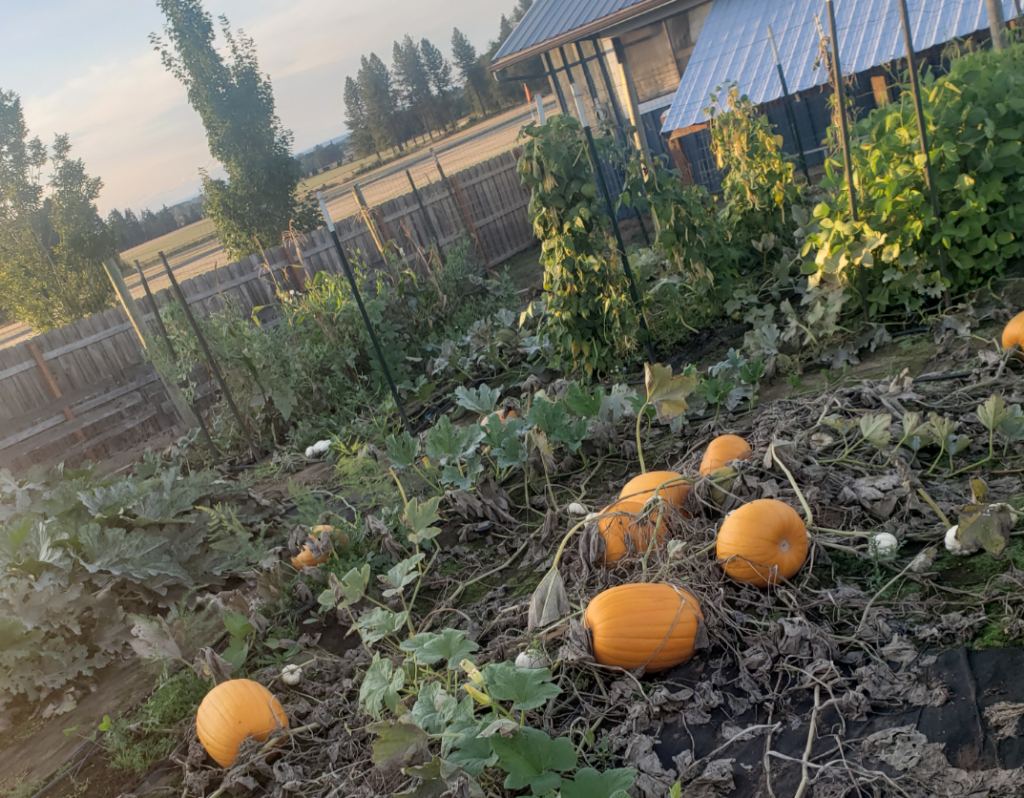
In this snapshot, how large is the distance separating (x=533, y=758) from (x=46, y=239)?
1657 centimetres

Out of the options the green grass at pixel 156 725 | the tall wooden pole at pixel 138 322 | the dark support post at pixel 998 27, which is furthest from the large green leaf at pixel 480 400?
the dark support post at pixel 998 27

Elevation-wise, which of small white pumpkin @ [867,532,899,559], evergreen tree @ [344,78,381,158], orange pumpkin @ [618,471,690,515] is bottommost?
small white pumpkin @ [867,532,899,559]

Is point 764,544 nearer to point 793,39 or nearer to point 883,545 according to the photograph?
point 883,545

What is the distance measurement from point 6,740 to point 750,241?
5.57m

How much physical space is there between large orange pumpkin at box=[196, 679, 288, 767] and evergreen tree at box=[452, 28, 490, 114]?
7427 centimetres

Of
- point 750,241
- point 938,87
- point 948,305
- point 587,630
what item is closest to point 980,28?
point 750,241

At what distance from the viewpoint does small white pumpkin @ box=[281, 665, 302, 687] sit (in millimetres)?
2613

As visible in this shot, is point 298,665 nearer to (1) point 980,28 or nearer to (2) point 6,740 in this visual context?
(2) point 6,740

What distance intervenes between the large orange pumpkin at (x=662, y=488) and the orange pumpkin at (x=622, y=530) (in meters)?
0.06

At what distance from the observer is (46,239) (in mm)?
14742

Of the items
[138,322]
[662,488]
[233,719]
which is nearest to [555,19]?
[138,322]

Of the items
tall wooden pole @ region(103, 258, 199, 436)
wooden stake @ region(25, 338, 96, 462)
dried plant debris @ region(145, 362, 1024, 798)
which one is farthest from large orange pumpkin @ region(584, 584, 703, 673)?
wooden stake @ region(25, 338, 96, 462)

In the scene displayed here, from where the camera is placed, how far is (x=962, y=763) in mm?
1515

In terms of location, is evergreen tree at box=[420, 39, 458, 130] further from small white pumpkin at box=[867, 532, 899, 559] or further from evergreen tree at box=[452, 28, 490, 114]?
small white pumpkin at box=[867, 532, 899, 559]
